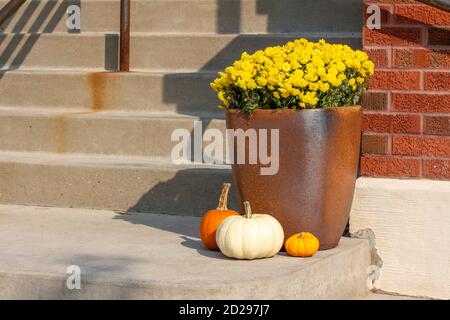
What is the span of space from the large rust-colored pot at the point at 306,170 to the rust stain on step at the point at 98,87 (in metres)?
1.94

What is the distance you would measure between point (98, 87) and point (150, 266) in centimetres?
249

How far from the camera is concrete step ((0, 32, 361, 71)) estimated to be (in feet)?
22.1

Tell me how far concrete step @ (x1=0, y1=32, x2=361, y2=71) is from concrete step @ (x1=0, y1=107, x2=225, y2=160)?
0.51 metres

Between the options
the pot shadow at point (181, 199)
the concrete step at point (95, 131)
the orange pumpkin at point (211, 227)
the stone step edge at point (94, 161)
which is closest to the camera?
the orange pumpkin at point (211, 227)

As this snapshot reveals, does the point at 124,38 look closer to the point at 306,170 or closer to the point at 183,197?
the point at 183,197

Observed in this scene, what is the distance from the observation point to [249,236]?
183 inches

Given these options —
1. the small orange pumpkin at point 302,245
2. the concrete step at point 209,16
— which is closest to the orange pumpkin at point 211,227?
the small orange pumpkin at point 302,245

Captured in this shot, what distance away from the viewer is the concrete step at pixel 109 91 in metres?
6.57

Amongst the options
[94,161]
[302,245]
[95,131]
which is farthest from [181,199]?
[302,245]

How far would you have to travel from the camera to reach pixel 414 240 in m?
5.24

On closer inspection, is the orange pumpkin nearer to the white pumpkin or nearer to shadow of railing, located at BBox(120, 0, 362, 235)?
the white pumpkin

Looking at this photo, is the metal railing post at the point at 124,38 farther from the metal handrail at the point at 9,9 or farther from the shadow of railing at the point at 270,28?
the metal handrail at the point at 9,9

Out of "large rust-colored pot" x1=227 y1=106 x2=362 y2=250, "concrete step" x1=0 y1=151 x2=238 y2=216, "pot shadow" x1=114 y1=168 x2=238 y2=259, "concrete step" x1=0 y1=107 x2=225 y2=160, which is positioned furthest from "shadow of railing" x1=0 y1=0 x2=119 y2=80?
"large rust-colored pot" x1=227 y1=106 x2=362 y2=250
